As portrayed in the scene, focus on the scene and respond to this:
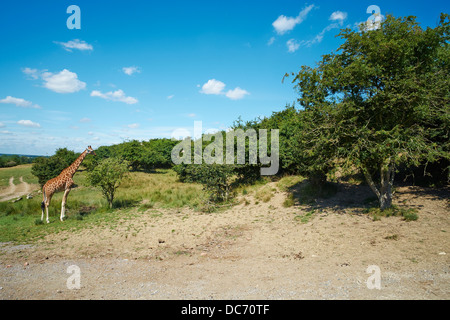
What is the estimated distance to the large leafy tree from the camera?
8555mm

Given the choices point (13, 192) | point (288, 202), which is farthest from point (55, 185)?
point (13, 192)

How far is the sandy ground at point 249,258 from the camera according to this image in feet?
16.5

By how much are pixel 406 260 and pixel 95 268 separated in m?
8.73

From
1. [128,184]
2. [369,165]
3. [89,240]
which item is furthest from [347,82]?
[128,184]

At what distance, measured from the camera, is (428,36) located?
8766mm

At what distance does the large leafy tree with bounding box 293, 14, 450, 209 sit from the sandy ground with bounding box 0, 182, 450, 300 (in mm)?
2581

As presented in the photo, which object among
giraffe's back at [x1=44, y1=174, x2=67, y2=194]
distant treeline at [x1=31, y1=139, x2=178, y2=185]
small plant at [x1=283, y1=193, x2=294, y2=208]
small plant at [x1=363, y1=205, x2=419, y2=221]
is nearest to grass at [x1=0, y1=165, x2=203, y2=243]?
giraffe's back at [x1=44, y1=174, x2=67, y2=194]

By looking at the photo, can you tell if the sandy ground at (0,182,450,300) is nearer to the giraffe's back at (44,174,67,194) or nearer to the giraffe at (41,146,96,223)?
the giraffe at (41,146,96,223)

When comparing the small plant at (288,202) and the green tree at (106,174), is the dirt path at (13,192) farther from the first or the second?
the small plant at (288,202)

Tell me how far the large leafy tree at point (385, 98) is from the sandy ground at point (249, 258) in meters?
2.58

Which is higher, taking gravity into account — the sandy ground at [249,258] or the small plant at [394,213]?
the small plant at [394,213]

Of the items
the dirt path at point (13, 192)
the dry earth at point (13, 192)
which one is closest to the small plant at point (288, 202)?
the dry earth at point (13, 192)

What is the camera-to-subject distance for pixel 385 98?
8992mm
